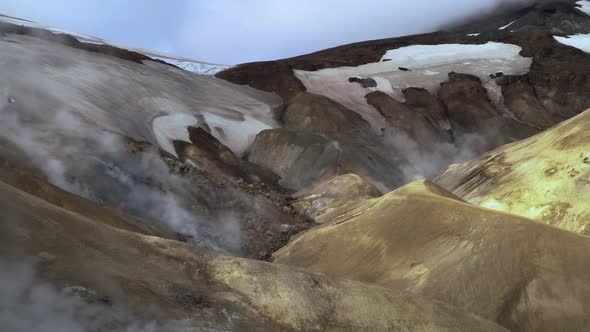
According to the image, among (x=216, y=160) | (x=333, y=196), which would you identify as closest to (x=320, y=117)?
(x=216, y=160)

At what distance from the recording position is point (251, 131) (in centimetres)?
3600

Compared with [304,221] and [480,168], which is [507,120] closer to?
[480,168]

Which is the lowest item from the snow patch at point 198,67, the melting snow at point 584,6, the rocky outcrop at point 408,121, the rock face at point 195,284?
the rocky outcrop at point 408,121

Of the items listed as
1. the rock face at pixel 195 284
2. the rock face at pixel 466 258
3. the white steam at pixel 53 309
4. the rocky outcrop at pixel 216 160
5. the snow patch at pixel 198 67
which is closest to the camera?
the white steam at pixel 53 309

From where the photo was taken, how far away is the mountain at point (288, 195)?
7.16m

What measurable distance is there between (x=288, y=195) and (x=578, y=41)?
44448 mm

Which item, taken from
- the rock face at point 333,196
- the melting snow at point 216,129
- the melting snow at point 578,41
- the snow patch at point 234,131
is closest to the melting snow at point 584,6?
the melting snow at point 578,41

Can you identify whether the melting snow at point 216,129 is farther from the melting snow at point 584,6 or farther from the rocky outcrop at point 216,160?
the melting snow at point 584,6

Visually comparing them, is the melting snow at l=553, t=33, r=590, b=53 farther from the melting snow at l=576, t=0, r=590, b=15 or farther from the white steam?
the white steam

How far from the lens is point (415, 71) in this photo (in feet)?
175

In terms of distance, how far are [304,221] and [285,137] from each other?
11765 millimetres

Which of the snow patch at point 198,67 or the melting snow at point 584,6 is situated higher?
the melting snow at point 584,6

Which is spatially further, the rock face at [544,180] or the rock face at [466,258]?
the rock face at [544,180]

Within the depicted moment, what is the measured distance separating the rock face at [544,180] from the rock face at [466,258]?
12.4 ft
